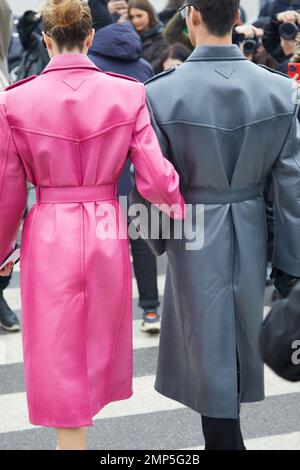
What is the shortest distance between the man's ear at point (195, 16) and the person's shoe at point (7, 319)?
2.81 meters

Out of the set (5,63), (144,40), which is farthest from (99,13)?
(144,40)

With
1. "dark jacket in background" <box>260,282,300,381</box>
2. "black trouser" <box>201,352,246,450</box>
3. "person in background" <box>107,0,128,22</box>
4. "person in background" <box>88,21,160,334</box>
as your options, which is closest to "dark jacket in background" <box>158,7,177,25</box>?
"person in background" <box>107,0,128,22</box>

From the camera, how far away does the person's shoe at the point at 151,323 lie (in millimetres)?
5402

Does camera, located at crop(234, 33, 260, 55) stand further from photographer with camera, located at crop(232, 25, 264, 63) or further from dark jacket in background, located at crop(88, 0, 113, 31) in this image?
dark jacket in background, located at crop(88, 0, 113, 31)

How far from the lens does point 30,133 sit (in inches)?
120

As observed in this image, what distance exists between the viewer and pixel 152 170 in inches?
121

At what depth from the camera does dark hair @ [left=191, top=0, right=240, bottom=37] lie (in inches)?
123

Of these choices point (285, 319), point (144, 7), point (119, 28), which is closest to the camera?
point (285, 319)

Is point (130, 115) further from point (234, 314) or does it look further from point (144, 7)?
point (144, 7)

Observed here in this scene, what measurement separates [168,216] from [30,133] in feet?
2.07

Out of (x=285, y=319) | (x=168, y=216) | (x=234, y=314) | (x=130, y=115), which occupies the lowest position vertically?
(x=234, y=314)

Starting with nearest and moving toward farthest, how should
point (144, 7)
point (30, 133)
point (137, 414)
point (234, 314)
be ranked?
point (30, 133) < point (234, 314) < point (137, 414) < point (144, 7)

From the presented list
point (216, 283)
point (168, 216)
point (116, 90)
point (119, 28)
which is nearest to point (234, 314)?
point (216, 283)

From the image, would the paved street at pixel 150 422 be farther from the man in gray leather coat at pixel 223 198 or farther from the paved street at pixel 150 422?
the man in gray leather coat at pixel 223 198
